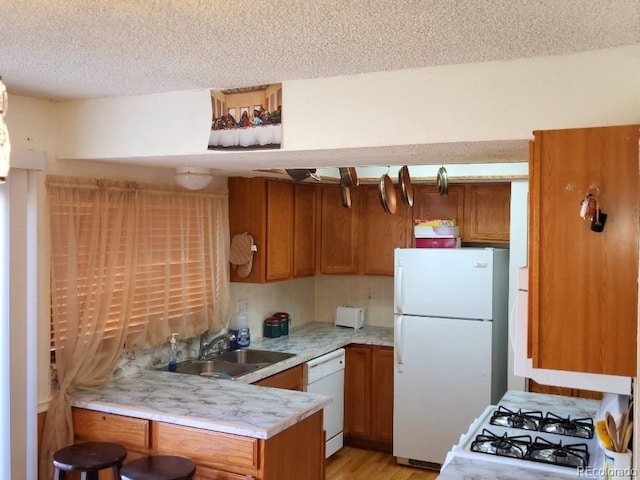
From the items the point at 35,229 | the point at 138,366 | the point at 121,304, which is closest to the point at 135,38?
the point at 35,229

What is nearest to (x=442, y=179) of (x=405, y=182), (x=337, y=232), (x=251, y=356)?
(x=405, y=182)

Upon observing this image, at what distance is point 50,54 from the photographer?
221cm

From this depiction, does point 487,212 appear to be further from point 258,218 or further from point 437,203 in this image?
point 258,218

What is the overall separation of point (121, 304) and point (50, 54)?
61.4 inches

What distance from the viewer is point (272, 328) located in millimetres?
4820

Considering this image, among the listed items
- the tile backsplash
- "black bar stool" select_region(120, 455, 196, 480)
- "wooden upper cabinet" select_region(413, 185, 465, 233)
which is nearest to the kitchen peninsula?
"black bar stool" select_region(120, 455, 196, 480)

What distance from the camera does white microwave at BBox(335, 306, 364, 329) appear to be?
5.29 m

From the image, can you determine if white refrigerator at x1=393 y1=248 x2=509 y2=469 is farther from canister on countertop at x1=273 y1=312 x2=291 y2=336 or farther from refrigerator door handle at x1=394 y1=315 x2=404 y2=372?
canister on countertop at x1=273 y1=312 x2=291 y2=336

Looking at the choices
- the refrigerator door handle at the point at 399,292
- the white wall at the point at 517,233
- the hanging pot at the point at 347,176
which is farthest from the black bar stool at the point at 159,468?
the white wall at the point at 517,233

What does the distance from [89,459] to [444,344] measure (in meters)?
2.55

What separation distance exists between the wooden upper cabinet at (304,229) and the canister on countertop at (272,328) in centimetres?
39

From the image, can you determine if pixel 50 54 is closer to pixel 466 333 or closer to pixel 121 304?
pixel 121 304

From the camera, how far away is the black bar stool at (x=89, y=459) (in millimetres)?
2711

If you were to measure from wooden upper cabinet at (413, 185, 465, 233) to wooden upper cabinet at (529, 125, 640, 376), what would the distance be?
9.53 ft
